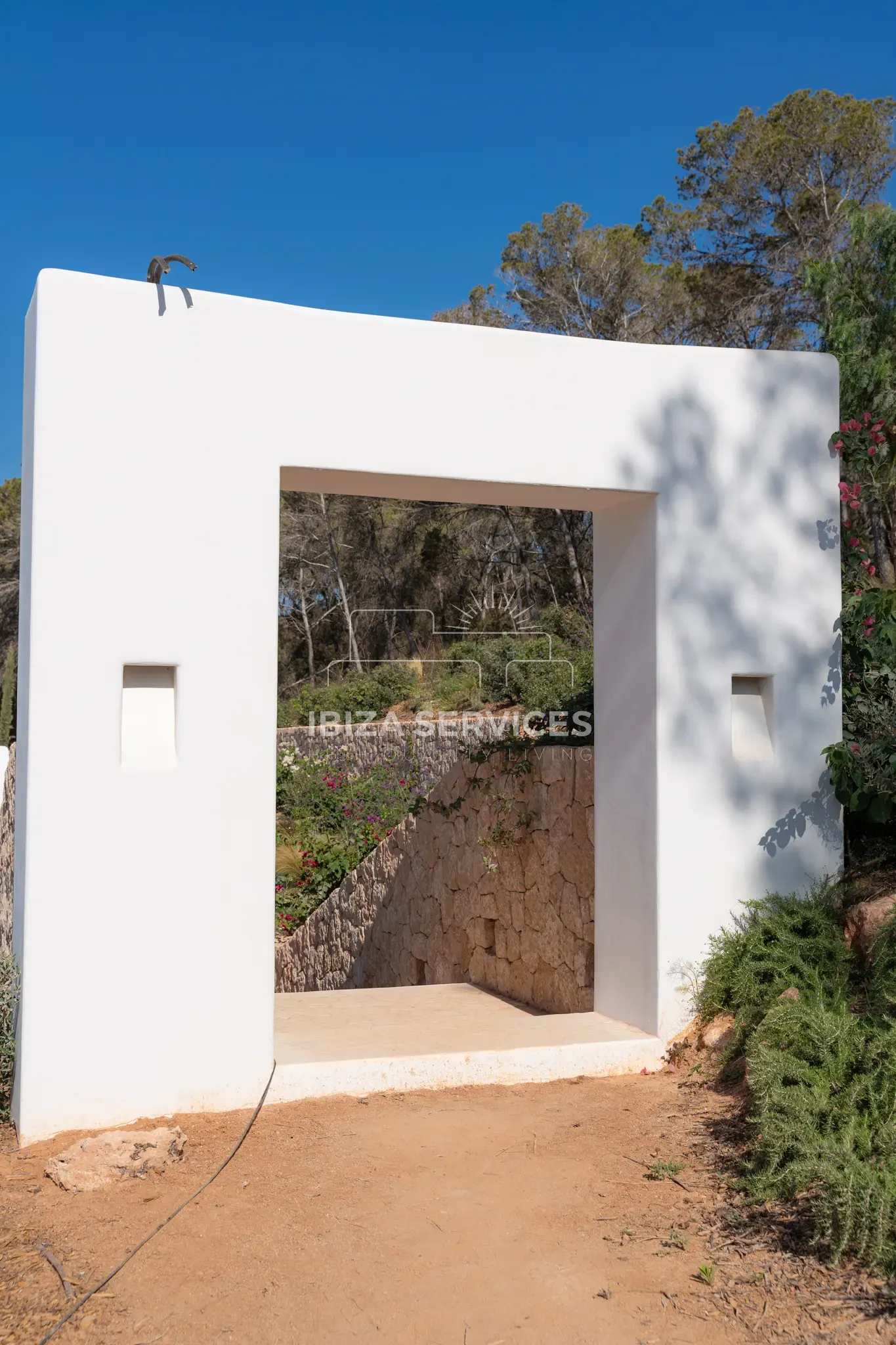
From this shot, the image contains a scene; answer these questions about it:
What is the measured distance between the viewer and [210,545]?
4.63 metres

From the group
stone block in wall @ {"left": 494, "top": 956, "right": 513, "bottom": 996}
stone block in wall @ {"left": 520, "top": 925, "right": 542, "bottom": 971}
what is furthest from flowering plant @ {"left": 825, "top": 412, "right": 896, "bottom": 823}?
stone block in wall @ {"left": 494, "top": 956, "right": 513, "bottom": 996}

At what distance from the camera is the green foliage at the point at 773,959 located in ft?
15.6

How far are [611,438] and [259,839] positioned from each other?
2.65m

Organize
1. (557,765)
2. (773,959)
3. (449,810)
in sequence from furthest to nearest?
(449,810)
(557,765)
(773,959)

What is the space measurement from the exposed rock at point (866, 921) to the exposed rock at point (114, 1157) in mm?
3234

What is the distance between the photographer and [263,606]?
471 centimetres

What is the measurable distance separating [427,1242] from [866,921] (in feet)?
9.02

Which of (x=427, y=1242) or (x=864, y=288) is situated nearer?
(x=427, y=1242)

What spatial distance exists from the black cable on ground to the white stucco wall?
118 millimetres

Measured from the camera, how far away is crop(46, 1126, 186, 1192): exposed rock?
3.82m

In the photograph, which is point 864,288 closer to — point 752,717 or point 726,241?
point 752,717

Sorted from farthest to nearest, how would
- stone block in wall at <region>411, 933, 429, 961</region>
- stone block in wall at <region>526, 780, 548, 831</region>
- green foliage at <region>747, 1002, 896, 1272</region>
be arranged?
1. stone block in wall at <region>411, 933, 429, 961</region>
2. stone block in wall at <region>526, 780, 548, 831</region>
3. green foliage at <region>747, 1002, 896, 1272</region>

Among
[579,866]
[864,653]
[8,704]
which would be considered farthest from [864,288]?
[8,704]

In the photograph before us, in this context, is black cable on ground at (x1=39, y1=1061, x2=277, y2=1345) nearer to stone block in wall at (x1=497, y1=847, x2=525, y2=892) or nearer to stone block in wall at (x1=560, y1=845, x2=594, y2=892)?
stone block in wall at (x1=560, y1=845, x2=594, y2=892)
